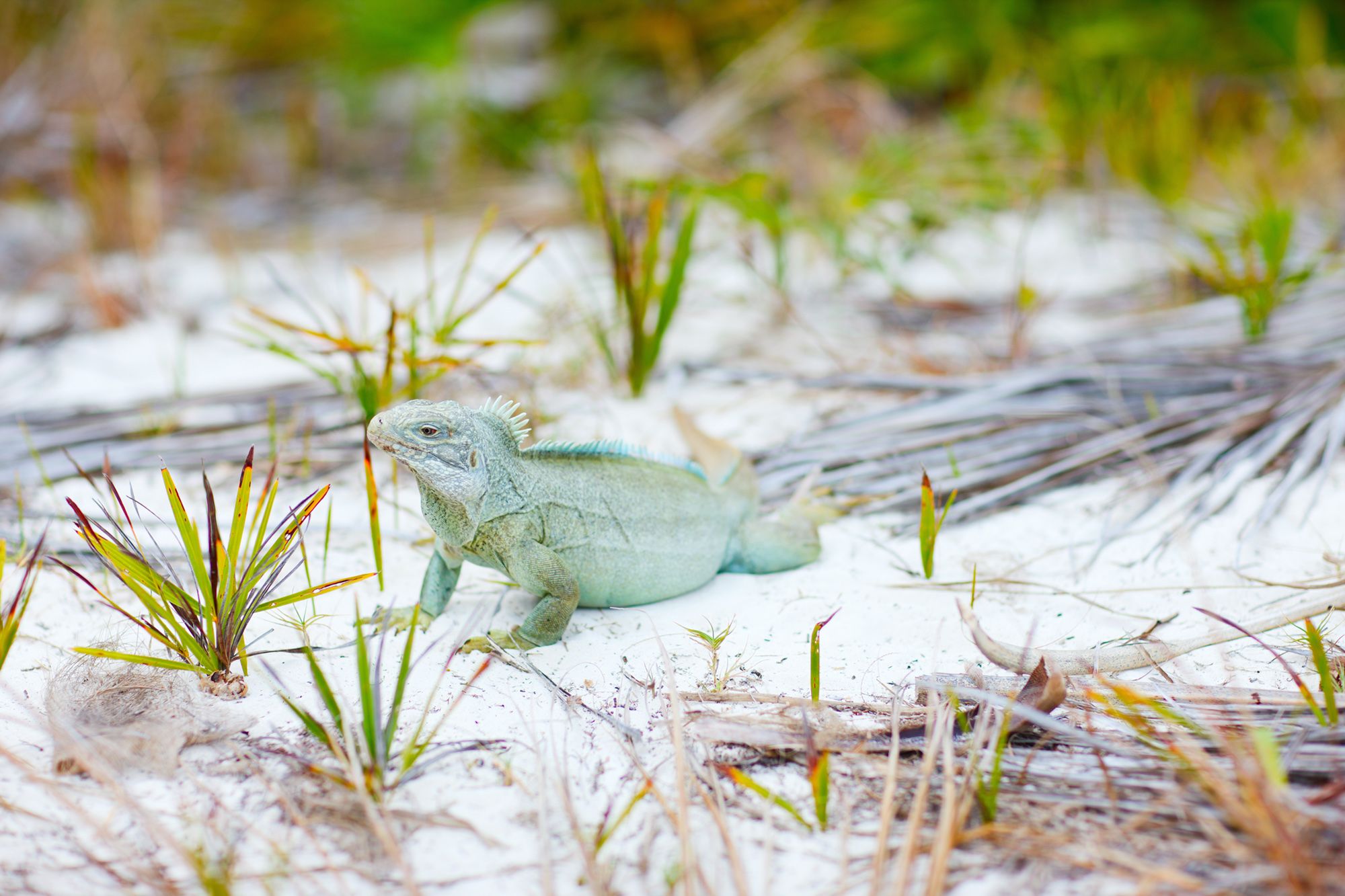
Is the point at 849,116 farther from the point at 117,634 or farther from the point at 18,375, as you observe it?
the point at 117,634

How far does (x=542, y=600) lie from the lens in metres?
2.27

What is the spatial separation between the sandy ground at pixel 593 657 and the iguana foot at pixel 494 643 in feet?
0.21

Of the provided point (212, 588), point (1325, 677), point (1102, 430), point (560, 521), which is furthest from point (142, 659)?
point (1102, 430)

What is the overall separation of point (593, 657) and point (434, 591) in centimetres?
43

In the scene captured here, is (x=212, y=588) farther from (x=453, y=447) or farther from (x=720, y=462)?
(x=720, y=462)

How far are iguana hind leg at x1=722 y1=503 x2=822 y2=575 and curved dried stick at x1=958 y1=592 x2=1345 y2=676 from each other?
51cm

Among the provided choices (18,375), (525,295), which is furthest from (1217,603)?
(18,375)

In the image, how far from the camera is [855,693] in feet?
6.80

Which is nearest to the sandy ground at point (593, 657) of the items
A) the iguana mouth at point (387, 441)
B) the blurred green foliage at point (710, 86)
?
the iguana mouth at point (387, 441)

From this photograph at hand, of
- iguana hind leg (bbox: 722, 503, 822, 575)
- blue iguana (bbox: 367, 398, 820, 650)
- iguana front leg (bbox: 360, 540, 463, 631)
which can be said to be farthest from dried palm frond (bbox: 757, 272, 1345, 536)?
iguana front leg (bbox: 360, 540, 463, 631)

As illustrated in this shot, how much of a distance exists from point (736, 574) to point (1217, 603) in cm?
116

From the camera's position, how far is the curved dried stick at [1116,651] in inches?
80.7

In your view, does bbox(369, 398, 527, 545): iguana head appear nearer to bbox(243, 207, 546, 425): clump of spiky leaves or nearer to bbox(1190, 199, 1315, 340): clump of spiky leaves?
bbox(243, 207, 546, 425): clump of spiky leaves

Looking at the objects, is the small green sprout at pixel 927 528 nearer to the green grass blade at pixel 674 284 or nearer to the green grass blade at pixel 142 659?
the green grass blade at pixel 674 284
